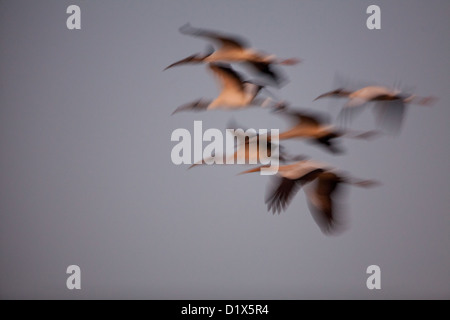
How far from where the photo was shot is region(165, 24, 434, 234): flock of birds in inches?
50.4

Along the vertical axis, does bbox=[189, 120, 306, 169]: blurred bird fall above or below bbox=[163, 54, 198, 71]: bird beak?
below

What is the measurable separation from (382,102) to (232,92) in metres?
0.51

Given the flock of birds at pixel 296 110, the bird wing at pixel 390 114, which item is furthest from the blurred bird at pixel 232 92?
the bird wing at pixel 390 114

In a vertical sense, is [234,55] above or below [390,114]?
above

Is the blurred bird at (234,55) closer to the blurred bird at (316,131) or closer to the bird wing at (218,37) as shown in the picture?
the bird wing at (218,37)

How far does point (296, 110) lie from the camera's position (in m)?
1.29

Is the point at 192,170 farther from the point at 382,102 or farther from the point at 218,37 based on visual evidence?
the point at 382,102

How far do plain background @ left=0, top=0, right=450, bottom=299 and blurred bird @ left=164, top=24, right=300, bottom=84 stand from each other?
0.03 m

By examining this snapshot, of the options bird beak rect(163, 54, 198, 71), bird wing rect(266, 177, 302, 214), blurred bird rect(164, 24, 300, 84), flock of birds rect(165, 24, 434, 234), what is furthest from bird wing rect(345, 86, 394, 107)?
bird beak rect(163, 54, 198, 71)

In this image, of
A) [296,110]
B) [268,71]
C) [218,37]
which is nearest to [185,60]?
[218,37]

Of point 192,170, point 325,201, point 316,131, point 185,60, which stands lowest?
point 325,201

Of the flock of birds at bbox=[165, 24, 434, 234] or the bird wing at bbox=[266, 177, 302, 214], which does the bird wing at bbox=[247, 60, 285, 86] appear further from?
the bird wing at bbox=[266, 177, 302, 214]

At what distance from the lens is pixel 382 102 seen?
50.8 inches
